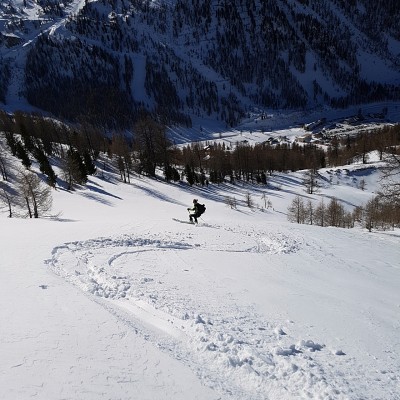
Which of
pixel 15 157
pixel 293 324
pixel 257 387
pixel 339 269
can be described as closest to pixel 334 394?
pixel 257 387

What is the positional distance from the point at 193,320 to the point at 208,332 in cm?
68

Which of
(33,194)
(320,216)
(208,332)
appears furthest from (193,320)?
(320,216)

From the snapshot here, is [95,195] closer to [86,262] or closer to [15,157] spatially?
[15,157]

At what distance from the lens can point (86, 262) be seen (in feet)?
42.2

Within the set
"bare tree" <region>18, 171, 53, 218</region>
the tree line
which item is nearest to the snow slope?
the tree line

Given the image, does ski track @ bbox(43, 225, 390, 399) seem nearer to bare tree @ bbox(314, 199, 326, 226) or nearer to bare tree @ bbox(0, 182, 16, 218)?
bare tree @ bbox(0, 182, 16, 218)

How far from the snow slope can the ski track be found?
0.03 meters

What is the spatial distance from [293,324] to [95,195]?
5269 cm

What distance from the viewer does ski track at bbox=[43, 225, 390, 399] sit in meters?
5.71

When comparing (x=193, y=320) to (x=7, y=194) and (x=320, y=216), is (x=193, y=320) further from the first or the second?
(x=320, y=216)

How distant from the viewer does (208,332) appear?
7.36m

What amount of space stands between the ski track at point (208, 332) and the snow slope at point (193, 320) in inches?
1.3

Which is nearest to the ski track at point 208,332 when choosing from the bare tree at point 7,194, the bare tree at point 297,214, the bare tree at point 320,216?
the bare tree at point 7,194

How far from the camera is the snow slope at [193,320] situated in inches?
216
